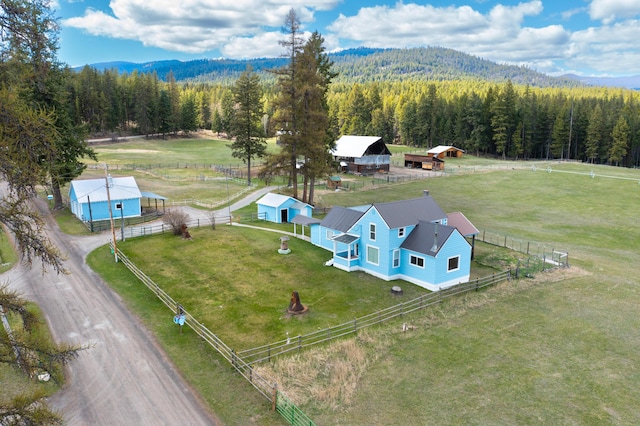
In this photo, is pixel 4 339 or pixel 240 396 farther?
pixel 240 396

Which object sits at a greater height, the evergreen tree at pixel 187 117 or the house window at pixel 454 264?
the evergreen tree at pixel 187 117

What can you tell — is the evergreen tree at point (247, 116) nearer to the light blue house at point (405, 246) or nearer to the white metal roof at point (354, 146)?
the white metal roof at point (354, 146)

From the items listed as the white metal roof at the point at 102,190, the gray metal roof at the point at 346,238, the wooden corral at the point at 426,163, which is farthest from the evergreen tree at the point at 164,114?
the gray metal roof at the point at 346,238

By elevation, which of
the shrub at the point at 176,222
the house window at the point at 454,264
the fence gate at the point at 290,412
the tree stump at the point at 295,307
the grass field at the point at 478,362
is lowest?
the grass field at the point at 478,362

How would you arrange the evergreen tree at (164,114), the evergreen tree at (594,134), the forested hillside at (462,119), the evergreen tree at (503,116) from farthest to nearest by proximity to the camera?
the evergreen tree at (164,114) → the evergreen tree at (503,116) → the forested hillside at (462,119) → the evergreen tree at (594,134)

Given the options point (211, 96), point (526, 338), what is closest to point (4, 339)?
point (526, 338)

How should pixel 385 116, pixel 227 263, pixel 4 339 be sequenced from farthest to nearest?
pixel 385 116, pixel 227 263, pixel 4 339

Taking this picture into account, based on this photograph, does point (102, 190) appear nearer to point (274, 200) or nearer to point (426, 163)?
point (274, 200)

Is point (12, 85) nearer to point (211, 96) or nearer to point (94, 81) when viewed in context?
point (94, 81)
